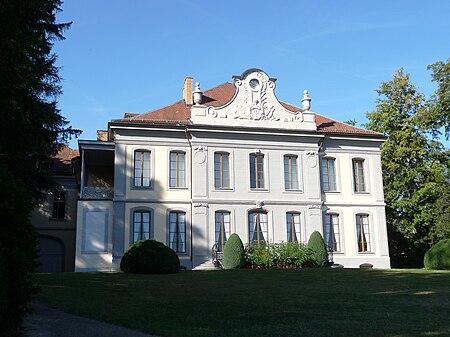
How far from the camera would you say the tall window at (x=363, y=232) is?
1142 inches

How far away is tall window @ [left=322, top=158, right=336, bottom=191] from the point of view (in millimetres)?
29297

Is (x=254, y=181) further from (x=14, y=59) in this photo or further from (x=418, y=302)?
(x=14, y=59)

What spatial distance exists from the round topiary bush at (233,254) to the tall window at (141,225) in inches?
175

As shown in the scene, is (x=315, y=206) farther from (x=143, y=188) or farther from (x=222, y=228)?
(x=143, y=188)

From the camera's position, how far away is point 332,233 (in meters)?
28.7

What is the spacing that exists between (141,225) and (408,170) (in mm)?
20136

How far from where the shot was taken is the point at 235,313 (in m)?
10.1

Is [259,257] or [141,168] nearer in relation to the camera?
[259,257]

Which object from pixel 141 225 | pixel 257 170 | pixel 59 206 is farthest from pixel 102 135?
pixel 257 170

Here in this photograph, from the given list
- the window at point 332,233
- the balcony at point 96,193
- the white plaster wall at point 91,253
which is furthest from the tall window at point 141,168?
the window at point 332,233

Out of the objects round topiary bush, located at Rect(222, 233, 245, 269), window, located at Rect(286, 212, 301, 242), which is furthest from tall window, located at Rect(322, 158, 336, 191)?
round topiary bush, located at Rect(222, 233, 245, 269)

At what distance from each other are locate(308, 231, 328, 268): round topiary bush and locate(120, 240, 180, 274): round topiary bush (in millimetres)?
7913

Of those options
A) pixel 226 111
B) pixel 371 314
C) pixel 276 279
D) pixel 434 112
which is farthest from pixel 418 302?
pixel 434 112

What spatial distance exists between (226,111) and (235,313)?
18910mm
